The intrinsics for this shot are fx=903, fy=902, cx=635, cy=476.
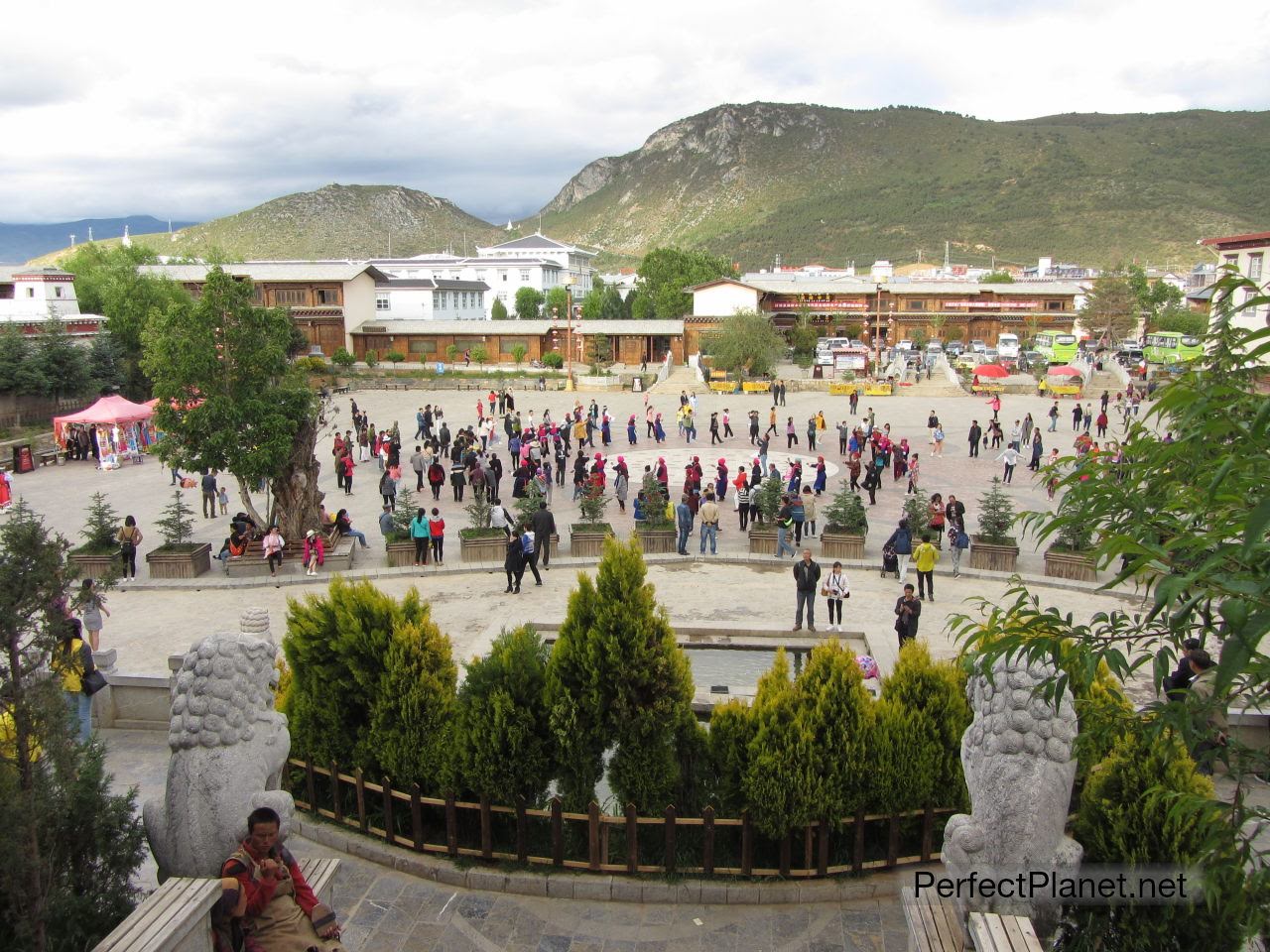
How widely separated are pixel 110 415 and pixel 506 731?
79.6 feet

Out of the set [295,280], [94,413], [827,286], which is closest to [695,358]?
[827,286]

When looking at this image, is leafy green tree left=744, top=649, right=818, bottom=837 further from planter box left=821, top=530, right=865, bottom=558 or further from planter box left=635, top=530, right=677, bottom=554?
planter box left=635, top=530, right=677, bottom=554

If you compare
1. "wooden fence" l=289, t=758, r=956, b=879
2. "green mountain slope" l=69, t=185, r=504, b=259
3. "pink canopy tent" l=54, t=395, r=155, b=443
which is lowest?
"wooden fence" l=289, t=758, r=956, b=879

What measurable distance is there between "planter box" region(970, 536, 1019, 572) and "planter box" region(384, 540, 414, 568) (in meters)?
9.63

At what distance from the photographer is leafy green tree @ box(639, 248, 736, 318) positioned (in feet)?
222

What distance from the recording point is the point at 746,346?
47000mm

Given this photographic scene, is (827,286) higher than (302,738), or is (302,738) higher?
(827,286)

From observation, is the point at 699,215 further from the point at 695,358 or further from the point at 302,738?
the point at 302,738

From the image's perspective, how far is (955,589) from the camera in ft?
47.9

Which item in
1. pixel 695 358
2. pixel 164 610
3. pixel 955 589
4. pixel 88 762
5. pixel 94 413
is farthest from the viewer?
pixel 695 358

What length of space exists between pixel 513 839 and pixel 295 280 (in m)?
56.5

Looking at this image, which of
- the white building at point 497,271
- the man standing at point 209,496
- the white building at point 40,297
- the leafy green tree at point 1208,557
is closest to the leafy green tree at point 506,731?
the leafy green tree at point 1208,557

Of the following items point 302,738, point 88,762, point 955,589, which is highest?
point 88,762

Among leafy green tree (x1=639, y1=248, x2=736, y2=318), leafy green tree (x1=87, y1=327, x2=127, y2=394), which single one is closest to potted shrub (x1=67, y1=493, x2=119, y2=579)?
leafy green tree (x1=87, y1=327, x2=127, y2=394)
